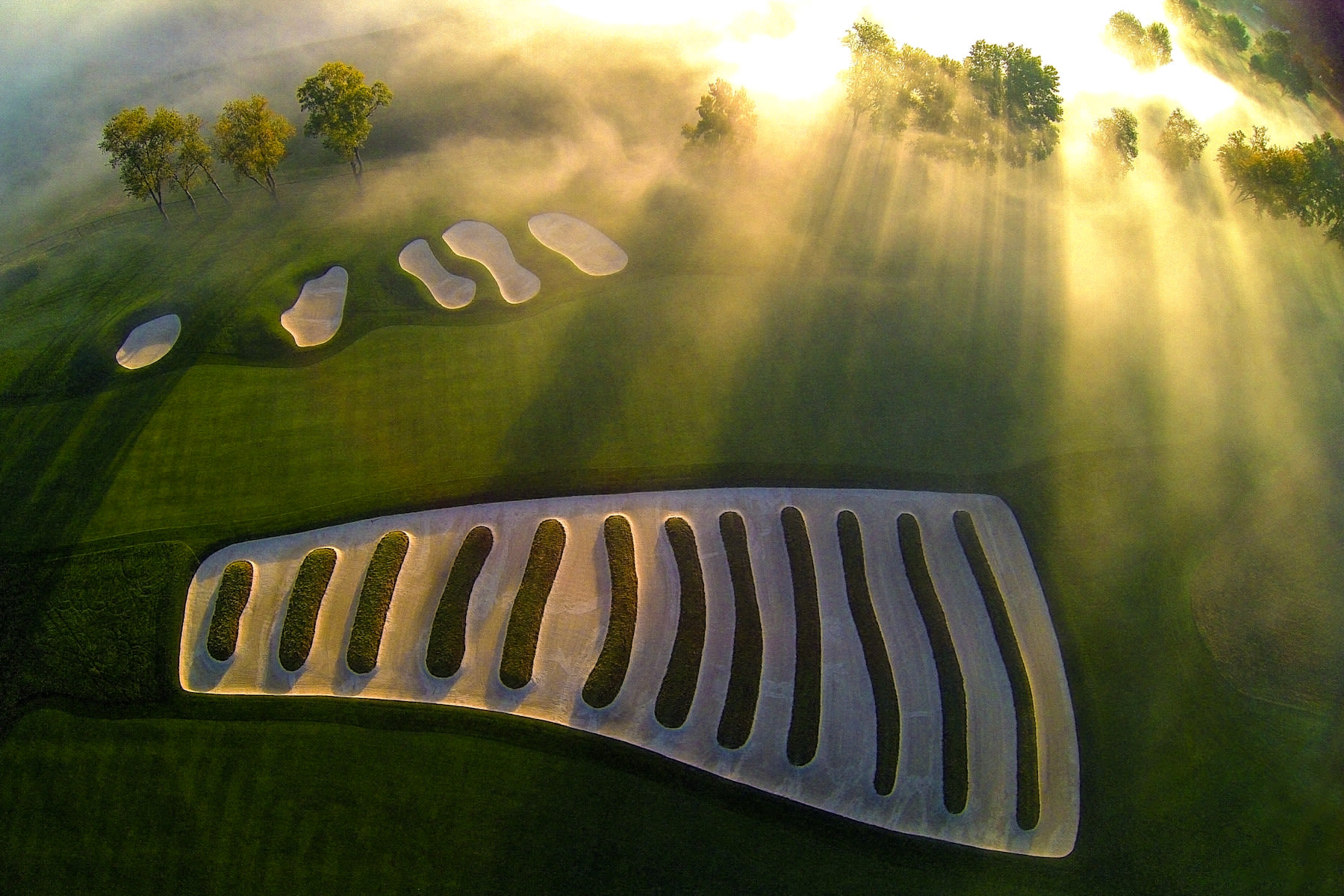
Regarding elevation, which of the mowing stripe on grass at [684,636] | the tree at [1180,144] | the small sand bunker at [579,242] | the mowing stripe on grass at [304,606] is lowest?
the mowing stripe on grass at [304,606]

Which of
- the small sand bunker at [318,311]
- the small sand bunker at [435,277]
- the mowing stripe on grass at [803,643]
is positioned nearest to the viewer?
the mowing stripe on grass at [803,643]

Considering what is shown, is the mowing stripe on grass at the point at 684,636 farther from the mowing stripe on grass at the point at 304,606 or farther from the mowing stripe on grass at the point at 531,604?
the mowing stripe on grass at the point at 304,606

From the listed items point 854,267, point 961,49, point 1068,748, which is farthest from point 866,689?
point 961,49

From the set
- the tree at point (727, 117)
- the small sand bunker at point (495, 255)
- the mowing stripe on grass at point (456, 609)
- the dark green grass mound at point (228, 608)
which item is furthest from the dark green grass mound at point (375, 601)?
the tree at point (727, 117)

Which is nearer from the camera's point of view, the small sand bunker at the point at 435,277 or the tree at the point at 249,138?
the small sand bunker at the point at 435,277

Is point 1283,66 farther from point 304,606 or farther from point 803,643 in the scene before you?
point 304,606

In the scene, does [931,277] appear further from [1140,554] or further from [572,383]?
[572,383]
